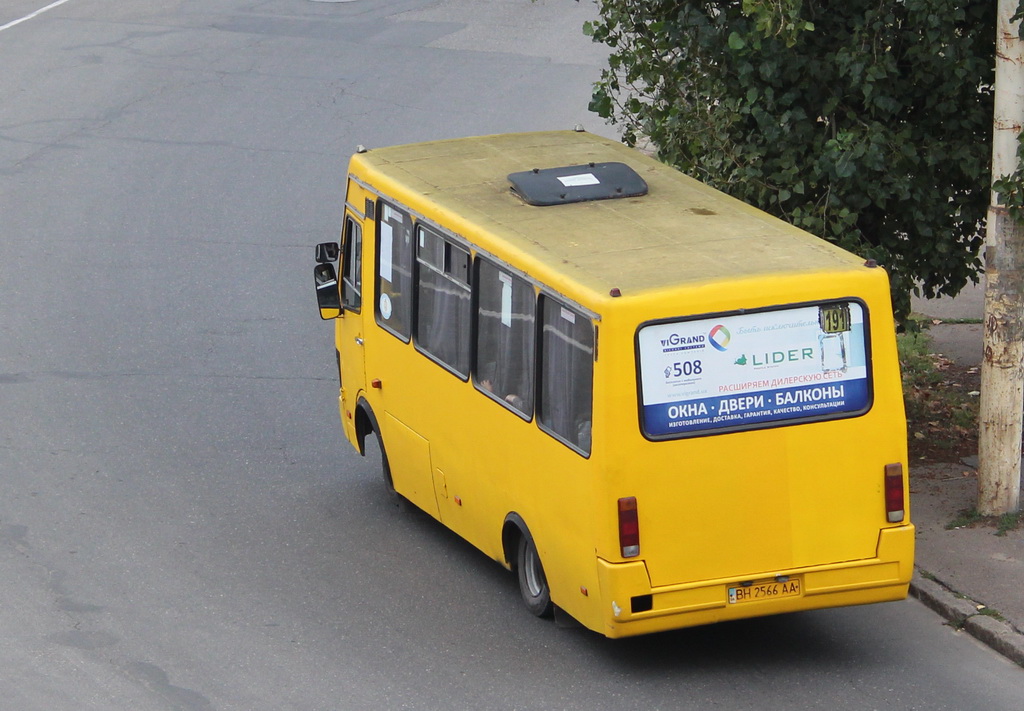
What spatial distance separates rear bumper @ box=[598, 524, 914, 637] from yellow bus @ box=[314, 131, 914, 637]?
0.01 metres

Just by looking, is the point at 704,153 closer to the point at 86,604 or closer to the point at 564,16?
the point at 86,604

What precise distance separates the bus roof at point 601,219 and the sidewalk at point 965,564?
2.38 meters

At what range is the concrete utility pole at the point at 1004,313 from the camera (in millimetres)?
10883

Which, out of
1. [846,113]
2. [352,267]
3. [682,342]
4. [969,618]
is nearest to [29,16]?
[352,267]

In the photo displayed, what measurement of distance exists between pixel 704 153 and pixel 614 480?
436 centimetres

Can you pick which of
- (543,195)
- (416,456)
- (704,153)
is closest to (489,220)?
(543,195)

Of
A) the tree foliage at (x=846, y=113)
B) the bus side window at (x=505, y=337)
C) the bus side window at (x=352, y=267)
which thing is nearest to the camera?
the bus side window at (x=505, y=337)

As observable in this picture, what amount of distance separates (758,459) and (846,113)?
3.86m

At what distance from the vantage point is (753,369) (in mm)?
8883

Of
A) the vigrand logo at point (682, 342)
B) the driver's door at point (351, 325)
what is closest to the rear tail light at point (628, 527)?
the vigrand logo at point (682, 342)

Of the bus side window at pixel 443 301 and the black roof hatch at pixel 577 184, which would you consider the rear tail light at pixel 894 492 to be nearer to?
the black roof hatch at pixel 577 184

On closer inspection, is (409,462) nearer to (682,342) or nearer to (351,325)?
(351,325)

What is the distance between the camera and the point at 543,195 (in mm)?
10344

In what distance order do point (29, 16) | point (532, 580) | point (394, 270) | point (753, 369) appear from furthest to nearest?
point (29, 16)
point (394, 270)
point (532, 580)
point (753, 369)
